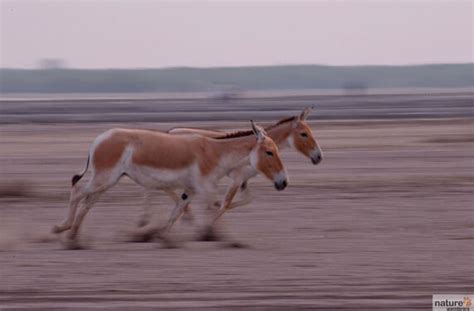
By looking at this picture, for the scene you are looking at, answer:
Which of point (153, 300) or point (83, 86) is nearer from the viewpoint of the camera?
point (153, 300)

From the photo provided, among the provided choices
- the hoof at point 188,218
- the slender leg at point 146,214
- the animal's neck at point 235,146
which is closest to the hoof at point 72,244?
the slender leg at point 146,214

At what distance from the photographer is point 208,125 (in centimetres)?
4491

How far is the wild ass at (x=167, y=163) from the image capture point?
1404 centimetres

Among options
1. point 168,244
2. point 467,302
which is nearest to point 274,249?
point 168,244

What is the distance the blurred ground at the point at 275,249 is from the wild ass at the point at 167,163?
2.11 feet

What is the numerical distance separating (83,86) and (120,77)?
62.8ft

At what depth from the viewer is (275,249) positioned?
1370cm

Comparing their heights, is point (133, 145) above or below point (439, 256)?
above

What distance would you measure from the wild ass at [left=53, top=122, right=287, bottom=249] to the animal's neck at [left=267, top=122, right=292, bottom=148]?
1521 millimetres

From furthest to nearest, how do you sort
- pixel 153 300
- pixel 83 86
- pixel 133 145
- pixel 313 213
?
pixel 83 86, pixel 313 213, pixel 133 145, pixel 153 300

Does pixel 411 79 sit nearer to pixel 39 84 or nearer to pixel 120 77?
pixel 120 77

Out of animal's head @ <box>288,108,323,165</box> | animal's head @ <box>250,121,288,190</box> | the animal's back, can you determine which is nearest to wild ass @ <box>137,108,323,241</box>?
animal's head @ <box>288,108,323,165</box>

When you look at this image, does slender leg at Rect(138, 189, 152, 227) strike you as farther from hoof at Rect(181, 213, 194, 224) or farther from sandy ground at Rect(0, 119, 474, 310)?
hoof at Rect(181, 213, 194, 224)

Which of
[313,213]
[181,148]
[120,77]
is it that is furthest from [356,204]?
[120,77]
